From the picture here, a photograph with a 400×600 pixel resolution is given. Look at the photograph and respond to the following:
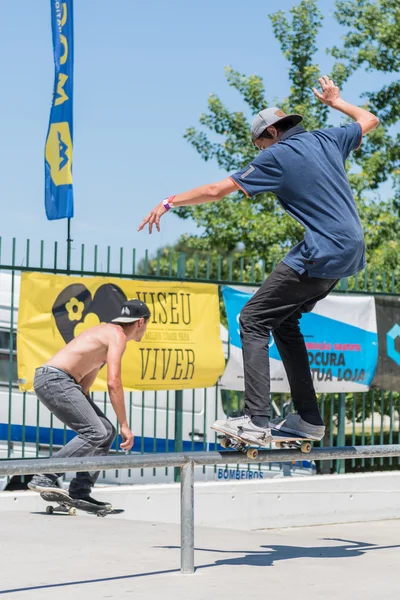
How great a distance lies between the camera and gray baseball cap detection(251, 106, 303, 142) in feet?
16.9

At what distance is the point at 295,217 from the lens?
16.7 feet

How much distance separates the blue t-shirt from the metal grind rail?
1.09 metres

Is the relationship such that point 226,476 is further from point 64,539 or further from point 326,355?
point 64,539

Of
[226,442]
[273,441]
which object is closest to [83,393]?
[226,442]

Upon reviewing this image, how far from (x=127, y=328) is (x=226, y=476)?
296 centimetres

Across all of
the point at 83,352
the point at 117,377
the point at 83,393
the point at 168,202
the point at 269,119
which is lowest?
the point at 83,393

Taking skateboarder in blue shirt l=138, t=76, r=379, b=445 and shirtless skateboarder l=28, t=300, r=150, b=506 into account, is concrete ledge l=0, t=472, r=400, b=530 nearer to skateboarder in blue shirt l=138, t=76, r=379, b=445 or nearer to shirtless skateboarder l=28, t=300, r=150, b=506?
shirtless skateboarder l=28, t=300, r=150, b=506

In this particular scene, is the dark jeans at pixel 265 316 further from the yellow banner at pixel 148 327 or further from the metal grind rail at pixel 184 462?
the yellow banner at pixel 148 327

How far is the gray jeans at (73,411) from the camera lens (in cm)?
695

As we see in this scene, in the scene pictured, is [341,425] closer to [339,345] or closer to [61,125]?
[339,345]

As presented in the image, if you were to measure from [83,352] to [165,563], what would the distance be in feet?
6.96

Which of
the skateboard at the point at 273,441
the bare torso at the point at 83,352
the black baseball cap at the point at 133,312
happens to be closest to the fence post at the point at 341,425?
the black baseball cap at the point at 133,312

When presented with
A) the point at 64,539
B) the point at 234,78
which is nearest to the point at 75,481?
the point at 64,539

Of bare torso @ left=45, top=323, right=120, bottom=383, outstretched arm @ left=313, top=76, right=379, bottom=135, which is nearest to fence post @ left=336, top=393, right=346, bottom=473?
bare torso @ left=45, top=323, right=120, bottom=383
